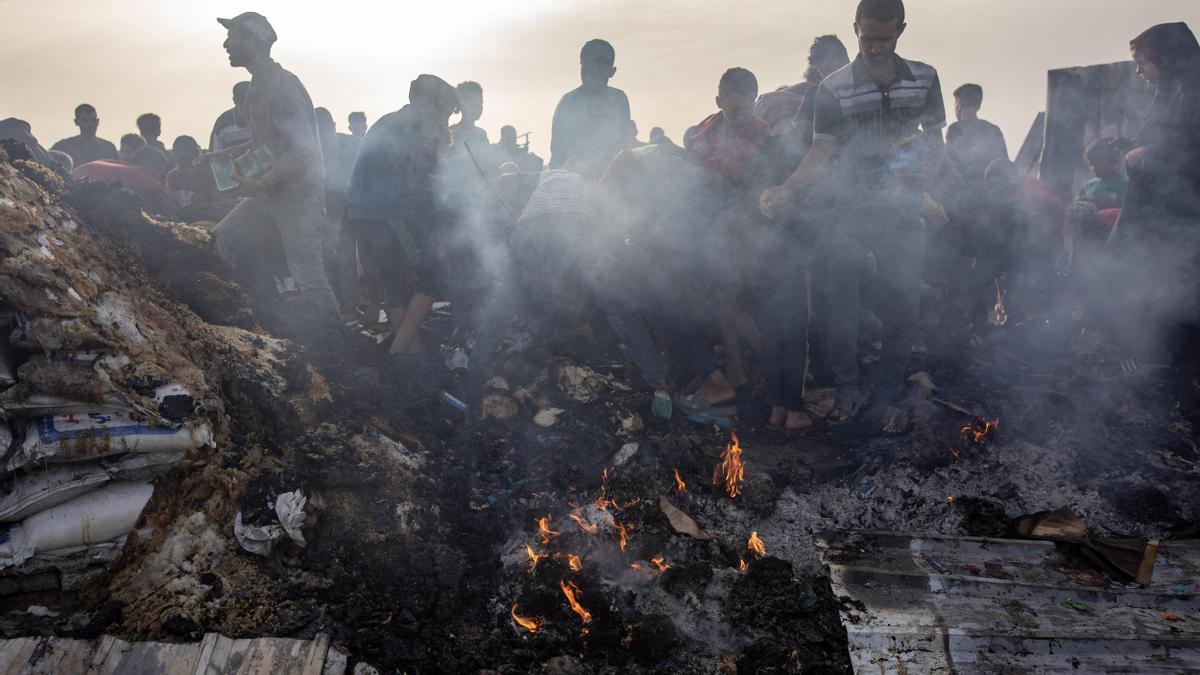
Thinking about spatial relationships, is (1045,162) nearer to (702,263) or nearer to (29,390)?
(702,263)

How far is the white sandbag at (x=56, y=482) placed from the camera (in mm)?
2646

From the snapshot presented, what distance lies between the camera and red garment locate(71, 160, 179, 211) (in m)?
5.88

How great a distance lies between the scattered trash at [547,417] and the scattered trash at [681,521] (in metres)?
1.34

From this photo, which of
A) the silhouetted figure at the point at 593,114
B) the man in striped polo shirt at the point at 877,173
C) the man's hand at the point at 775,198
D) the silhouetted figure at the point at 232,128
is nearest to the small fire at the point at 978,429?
the man in striped polo shirt at the point at 877,173

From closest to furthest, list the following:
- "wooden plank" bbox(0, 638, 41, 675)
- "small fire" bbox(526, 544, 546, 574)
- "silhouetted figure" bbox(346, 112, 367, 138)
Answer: "wooden plank" bbox(0, 638, 41, 675)
"small fire" bbox(526, 544, 546, 574)
"silhouetted figure" bbox(346, 112, 367, 138)

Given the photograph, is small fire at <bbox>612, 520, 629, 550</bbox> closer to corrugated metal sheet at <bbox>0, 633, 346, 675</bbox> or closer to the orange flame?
the orange flame

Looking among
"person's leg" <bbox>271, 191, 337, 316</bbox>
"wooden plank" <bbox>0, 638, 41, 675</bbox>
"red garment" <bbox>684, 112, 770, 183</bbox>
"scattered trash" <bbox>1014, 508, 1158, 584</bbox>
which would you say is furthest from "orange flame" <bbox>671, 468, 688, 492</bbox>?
"person's leg" <bbox>271, 191, 337, 316</bbox>

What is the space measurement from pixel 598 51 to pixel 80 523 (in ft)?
18.1

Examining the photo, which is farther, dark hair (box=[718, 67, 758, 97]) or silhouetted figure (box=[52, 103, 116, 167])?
silhouetted figure (box=[52, 103, 116, 167])

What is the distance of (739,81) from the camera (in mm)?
4688

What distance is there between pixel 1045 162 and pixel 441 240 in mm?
8691

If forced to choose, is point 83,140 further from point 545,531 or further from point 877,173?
point 877,173

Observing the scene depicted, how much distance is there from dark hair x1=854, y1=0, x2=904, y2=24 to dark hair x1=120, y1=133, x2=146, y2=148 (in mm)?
8490

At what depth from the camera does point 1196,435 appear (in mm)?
4086
